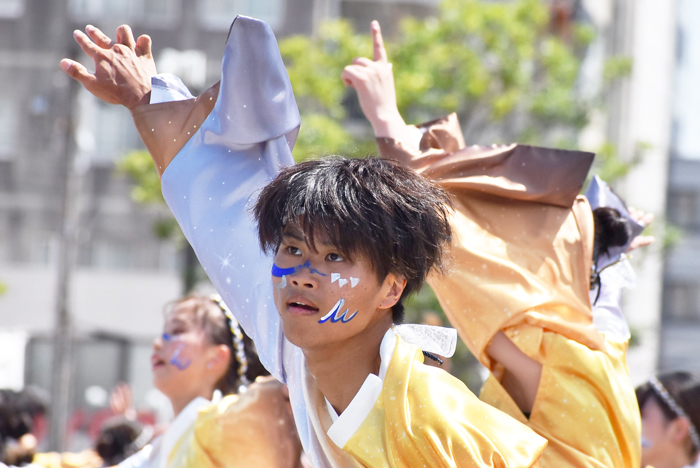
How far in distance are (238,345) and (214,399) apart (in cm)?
20

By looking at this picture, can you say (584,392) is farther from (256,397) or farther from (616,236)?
(256,397)

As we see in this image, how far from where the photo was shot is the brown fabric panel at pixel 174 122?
1.93 m

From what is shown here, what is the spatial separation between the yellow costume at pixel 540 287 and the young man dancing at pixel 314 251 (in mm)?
395

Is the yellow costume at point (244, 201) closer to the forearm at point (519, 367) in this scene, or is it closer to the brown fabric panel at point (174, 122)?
the brown fabric panel at point (174, 122)

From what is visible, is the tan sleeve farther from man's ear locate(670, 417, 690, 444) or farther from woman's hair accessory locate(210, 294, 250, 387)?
man's ear locate(670, 417, 690, 444)

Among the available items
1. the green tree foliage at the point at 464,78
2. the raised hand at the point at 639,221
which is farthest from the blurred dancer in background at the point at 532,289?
the green tree foliage at the point at 464,78

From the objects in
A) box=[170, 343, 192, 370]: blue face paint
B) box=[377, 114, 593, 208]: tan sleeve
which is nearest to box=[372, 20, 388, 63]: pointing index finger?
box=[377, 114, 593, 208]: tan sleeve

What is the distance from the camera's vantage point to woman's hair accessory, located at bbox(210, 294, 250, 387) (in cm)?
304

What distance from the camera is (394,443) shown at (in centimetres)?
156

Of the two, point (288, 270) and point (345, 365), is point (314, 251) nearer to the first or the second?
point (288, 270)

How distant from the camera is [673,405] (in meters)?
3.50

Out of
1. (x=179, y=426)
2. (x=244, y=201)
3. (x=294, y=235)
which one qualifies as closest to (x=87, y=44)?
(x=244, y=201)

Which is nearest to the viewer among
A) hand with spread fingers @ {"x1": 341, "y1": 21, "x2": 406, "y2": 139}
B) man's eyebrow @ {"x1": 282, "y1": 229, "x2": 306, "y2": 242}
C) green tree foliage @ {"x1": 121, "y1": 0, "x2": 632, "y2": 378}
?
man's eyebrow @ {"x1": 282, "y1": 229, "x2": 306, "y2": 242}

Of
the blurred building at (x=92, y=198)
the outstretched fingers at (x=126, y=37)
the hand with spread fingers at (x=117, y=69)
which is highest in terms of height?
the outstretched fingers at (x=126, y=37)
